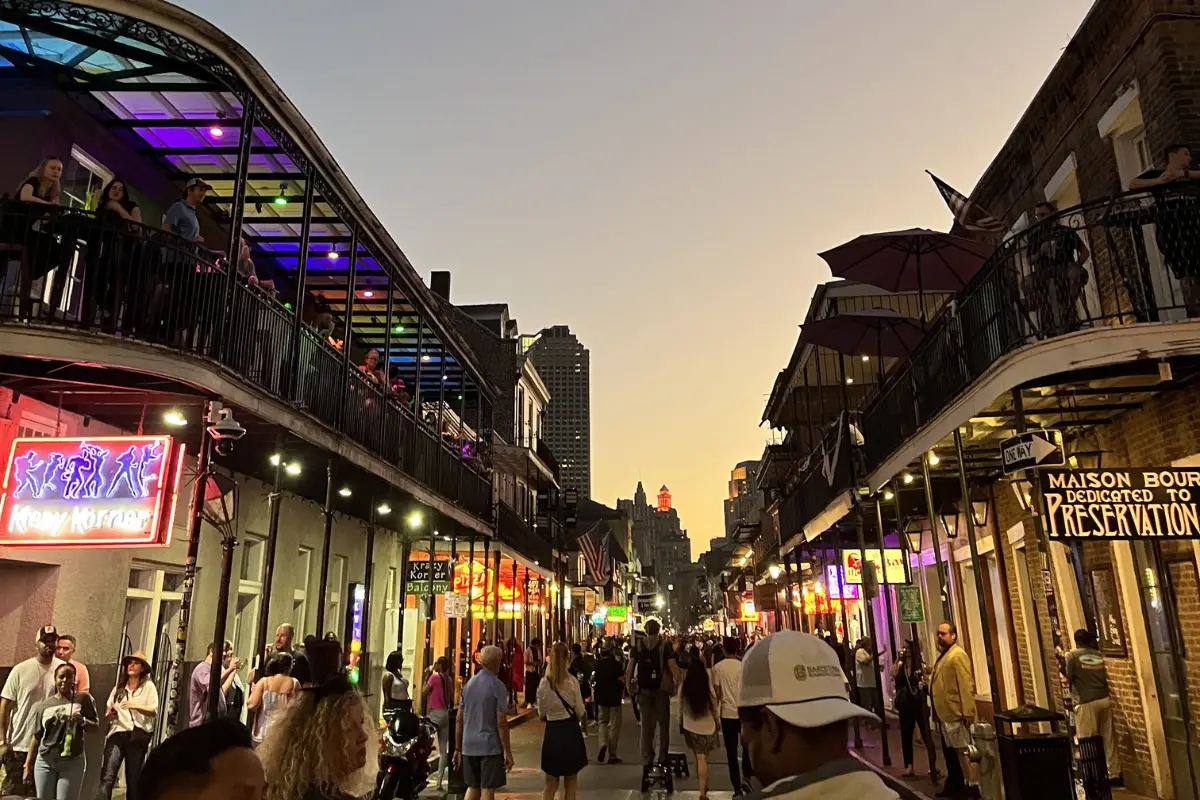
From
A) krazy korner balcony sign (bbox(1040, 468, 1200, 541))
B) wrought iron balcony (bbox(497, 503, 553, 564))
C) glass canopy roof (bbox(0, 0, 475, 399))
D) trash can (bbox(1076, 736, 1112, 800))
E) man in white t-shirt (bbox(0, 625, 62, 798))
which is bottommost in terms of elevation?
trash can (bbox(1076, 736, 1112, 800))

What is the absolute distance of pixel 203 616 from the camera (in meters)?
11.6

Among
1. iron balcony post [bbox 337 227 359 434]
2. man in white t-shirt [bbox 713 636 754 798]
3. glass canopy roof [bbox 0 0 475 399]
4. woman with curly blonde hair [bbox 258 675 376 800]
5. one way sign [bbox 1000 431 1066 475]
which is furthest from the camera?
iron balcony post [bbox 337 227 359 434]

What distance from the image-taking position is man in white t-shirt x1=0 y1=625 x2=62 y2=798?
24.3ft

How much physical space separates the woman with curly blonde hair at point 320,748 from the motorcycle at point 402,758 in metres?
5.70

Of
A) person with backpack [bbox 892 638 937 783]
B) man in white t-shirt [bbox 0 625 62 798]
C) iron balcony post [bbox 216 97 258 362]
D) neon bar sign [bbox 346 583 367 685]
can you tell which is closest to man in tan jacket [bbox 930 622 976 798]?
person with backpack [bbox 892 638 937 783]

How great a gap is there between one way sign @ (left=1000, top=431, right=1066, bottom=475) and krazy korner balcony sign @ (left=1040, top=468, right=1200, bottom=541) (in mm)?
245

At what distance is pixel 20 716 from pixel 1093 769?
1035 centimetres

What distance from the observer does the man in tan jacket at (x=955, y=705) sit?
9.79m

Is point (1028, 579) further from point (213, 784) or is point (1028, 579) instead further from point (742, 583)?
point (742, 583)

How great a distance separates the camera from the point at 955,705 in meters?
9.87

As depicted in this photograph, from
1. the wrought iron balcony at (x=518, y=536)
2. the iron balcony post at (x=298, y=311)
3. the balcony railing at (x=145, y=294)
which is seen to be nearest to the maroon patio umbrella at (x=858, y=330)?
the iron balcony post at (x=298, y=311)

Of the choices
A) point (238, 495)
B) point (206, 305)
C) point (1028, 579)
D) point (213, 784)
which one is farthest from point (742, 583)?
point (213, 784)

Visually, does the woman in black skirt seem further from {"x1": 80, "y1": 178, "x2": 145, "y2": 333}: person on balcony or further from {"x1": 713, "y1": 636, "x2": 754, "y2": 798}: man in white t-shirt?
{"x1": 80, "y1": 178, "x2": 145, "y2": 333}: person on balcony

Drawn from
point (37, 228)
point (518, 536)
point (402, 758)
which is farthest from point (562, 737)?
point (518, 536)
